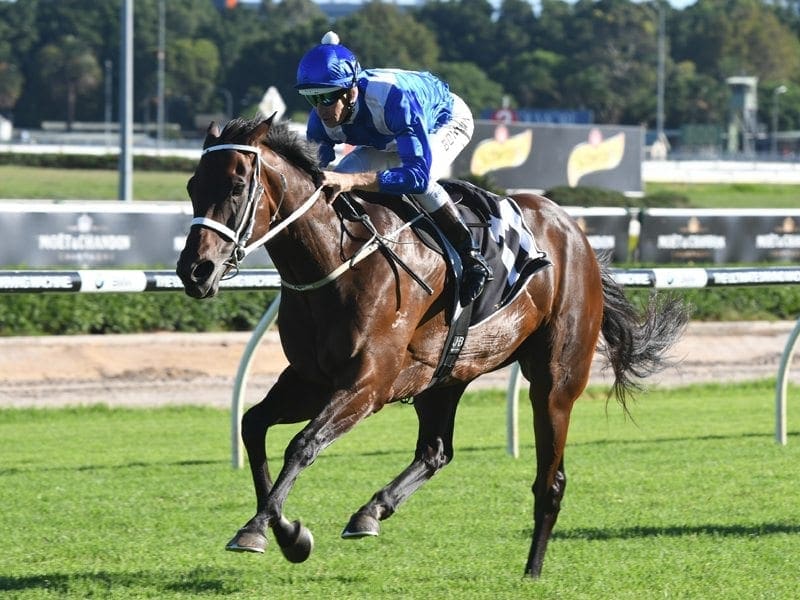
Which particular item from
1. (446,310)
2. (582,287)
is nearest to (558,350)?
(582,287)

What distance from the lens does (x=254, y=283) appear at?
6844mm

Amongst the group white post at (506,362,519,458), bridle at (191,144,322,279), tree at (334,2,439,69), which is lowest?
tree at (334,2,439,69)

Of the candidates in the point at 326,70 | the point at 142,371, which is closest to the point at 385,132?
the point at 326,70

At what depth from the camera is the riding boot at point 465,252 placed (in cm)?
482

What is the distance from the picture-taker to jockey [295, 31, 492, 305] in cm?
A: 440

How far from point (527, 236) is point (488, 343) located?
482 millimetres

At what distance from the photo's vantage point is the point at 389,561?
16.3 feet

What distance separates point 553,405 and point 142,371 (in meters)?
6.26

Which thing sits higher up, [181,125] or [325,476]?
[325,476]

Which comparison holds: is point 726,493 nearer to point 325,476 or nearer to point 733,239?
point 325,476

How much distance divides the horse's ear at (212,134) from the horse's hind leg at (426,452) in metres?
1.31

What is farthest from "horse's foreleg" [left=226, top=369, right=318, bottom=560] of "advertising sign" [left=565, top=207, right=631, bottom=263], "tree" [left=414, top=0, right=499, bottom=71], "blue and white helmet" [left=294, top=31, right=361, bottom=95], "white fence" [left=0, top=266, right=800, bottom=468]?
"tree" [left=414, top=0, right=499, bottom=71]

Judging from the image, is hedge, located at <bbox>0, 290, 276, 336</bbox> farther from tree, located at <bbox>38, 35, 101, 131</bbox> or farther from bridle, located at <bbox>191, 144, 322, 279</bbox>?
tree, located at <bbox>38, 35, 101, 131</bbox>

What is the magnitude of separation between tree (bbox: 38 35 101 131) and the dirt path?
90.9 meters
